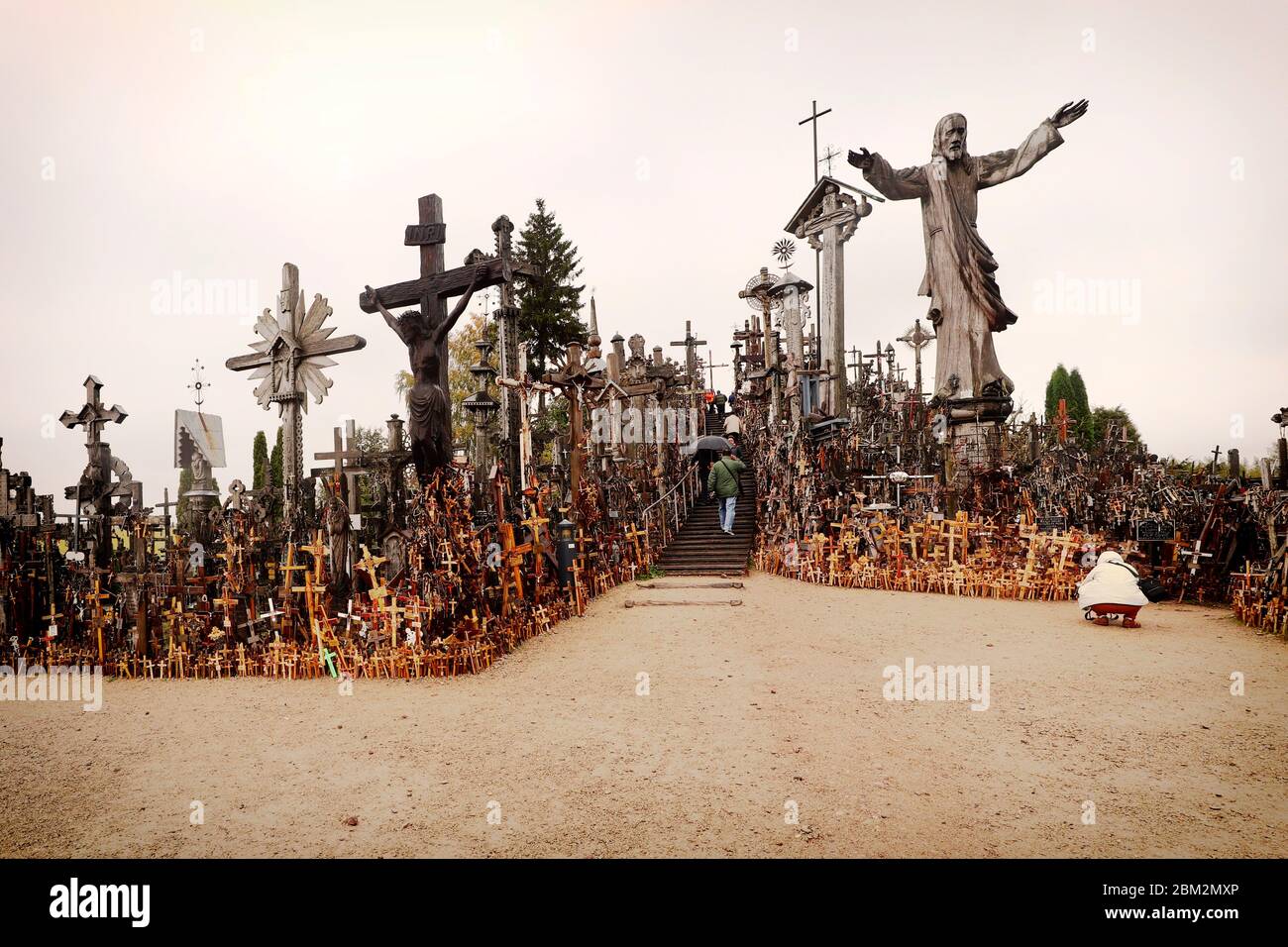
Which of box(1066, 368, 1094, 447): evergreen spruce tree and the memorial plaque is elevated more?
box(1066, 368, 1094, 447): evergreen spruce tree

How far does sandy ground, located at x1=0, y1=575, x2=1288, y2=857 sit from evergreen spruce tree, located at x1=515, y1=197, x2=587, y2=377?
23.7m

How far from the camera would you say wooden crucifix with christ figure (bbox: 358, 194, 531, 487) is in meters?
9.16

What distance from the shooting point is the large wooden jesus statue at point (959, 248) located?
1524 cm

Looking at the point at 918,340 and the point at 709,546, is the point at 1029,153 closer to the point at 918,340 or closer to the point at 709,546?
the point at 709,546

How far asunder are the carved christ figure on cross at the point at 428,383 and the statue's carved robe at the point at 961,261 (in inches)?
423

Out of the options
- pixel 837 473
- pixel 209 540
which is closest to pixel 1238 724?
pixel 837 473

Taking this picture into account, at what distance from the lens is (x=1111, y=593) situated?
8844mm

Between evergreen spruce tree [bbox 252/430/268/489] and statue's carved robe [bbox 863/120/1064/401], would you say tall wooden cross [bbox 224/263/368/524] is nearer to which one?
statue's carved robe [bbox 863/120/1064/401]

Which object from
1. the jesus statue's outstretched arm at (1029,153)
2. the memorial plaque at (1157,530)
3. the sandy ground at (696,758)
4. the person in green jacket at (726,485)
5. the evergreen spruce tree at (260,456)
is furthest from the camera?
the evergreen spruce tree at (260,456)

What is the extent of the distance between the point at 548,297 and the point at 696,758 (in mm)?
29743

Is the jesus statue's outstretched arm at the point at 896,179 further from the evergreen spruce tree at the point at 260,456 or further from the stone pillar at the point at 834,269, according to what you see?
the evergreen spruce tree at the point at 260,456

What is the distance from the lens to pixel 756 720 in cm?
572

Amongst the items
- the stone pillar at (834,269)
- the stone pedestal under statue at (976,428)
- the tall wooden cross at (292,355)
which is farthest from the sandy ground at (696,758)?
the stone pillar at (834,269)

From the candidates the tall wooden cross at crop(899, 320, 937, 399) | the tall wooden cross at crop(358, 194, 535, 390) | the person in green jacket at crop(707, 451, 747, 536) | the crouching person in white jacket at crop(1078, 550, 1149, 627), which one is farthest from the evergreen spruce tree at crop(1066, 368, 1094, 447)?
the tall wooden cross at crop(358, 194, 535, 390)
